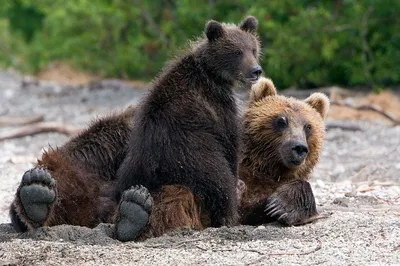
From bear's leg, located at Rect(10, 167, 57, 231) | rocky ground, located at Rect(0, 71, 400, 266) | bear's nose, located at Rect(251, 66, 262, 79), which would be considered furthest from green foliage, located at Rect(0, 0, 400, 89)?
bear's leg, located at Rect(10, 167, 57, 231)

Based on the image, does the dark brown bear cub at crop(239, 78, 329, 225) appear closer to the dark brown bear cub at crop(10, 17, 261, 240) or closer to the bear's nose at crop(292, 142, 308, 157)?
the bear's nose at crop(292, 142, 308, 157)

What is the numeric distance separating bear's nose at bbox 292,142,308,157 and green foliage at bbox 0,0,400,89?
27.4 feet

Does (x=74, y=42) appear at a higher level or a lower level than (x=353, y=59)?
higher

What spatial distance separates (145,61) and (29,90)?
10.1ft

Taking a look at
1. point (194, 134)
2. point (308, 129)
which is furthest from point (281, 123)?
point (194, 134)

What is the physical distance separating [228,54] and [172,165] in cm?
91

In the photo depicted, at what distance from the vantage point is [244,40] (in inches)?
237

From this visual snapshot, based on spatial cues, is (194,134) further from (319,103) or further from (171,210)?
(319,103)

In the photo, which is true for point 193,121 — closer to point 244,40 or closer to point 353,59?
point 244,40

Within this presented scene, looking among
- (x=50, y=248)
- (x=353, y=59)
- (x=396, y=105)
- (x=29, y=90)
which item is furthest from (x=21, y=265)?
(x=29, y=90)

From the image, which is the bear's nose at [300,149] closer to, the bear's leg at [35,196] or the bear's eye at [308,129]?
the bear's eye at [308,129]

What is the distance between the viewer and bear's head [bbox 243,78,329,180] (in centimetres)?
625

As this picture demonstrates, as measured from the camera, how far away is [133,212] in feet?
16.8

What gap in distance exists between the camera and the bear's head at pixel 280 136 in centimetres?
625
